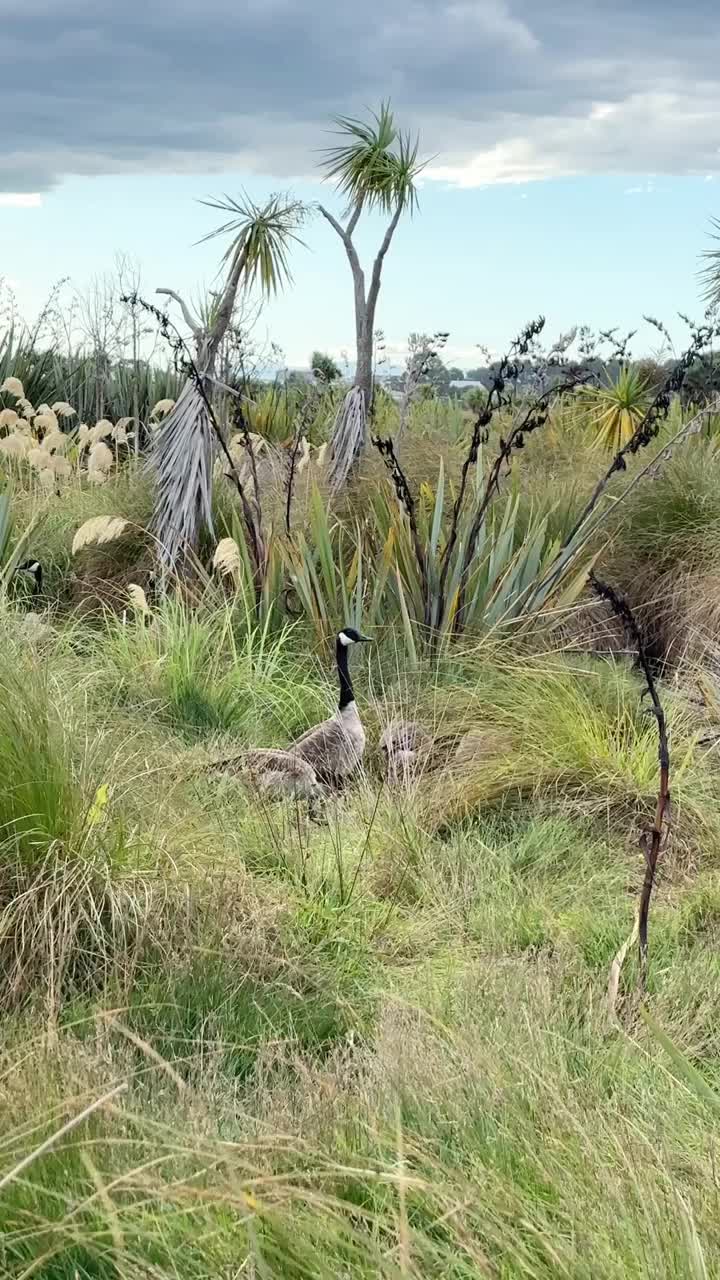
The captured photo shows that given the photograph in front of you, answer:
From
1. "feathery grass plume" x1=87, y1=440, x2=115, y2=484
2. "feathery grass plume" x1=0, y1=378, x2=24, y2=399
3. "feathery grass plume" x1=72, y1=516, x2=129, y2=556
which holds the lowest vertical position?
"feathery grass plume" x1=72, y1=516, x2=129, y2=556

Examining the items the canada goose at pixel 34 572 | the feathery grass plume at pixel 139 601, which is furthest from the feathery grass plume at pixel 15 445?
the feathery grass plume at pixel 139 601

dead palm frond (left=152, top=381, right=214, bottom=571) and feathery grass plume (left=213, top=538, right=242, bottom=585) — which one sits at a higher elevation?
dead palm frond (left=152, top=381, right=214, bottom=571)

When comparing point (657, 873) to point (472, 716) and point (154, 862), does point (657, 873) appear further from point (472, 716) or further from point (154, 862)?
point (154, 862)

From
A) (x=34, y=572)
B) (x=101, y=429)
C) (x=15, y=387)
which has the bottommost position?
(x=34, y=572)

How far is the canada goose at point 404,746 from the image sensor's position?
5.43m

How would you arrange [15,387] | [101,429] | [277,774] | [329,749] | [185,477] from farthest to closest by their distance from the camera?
1. [15,387]
2. [101,429]
3. [185,477]
4. [329,749]
5. [277,774]

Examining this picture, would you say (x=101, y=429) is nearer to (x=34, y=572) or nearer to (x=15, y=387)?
(x=15, y=387)

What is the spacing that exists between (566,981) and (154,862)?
47.8 inches

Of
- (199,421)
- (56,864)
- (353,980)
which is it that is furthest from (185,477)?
(353,980)

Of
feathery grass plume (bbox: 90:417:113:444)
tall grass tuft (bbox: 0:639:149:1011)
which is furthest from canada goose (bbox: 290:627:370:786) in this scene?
feathery grass plume (bbox: 90:417:113:444)

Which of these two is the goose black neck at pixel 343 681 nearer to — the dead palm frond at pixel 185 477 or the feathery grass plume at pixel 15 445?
the dead palm frond at pixel 185 477

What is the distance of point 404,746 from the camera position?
5.70 meters

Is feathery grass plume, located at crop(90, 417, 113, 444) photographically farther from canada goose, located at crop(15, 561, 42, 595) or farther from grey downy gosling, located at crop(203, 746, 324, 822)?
grey downy gosling, located at crop(203, 746, 324, 822)

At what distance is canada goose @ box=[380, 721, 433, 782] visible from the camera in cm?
543
